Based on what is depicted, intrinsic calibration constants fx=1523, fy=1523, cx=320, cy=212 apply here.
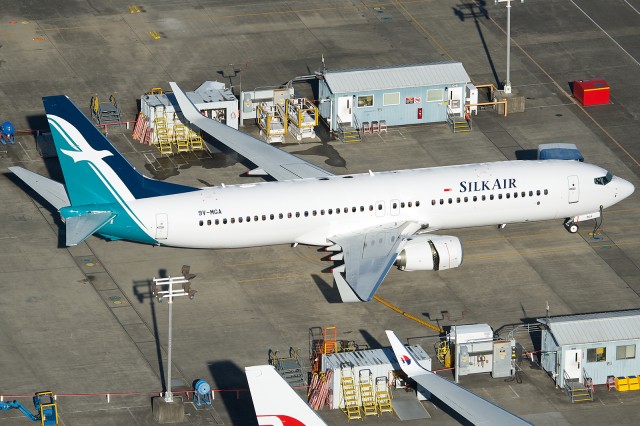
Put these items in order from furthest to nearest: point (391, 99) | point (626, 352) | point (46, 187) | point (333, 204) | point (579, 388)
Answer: point (391, 99) < point (333, 204) < point (46, 187) < point (626, 352) < point (579, 388)

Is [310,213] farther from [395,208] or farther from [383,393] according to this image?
[383,393]

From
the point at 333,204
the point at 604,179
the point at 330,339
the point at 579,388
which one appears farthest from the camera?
the point at 604,179

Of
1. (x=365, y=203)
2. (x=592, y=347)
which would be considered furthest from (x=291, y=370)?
(x=592, y=347)

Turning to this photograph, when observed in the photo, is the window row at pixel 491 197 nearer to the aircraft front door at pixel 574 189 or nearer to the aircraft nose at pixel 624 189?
the aircraft front door at pixel 574 189

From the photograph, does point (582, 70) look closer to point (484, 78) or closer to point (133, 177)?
point (484, 78)

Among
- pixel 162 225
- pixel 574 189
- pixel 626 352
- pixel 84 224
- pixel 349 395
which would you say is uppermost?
pixel 84 224

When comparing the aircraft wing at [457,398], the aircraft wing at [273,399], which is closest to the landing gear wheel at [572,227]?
the aircraft wing at [457,398]

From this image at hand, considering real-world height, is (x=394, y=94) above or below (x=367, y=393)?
above

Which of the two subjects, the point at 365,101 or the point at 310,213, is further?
the point at 365,101
